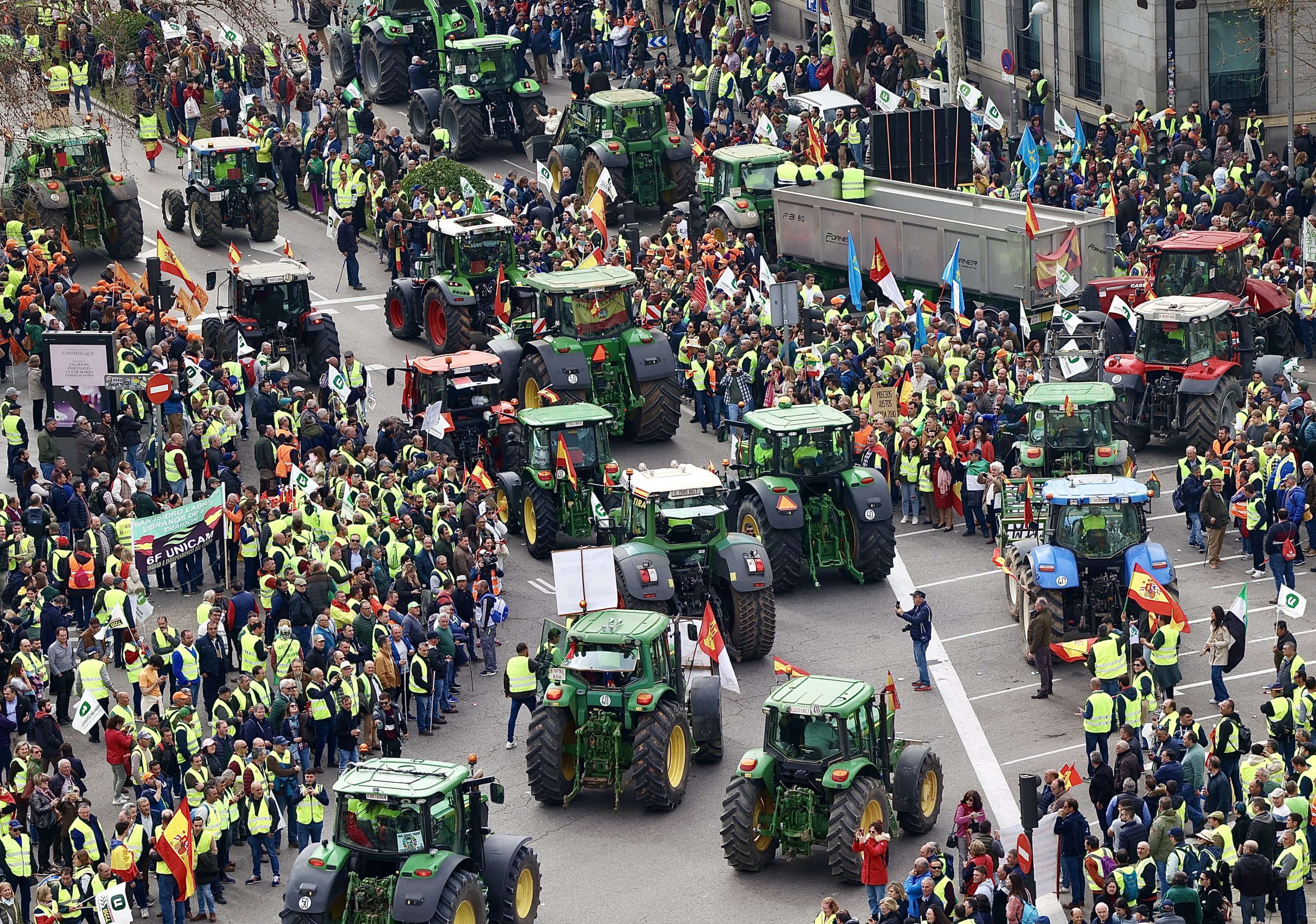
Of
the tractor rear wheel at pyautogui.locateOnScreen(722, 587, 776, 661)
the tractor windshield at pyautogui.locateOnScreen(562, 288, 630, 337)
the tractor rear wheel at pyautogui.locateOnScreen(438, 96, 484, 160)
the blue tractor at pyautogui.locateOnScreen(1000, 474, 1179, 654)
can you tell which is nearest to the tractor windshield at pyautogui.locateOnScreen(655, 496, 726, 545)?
the tractor rear wheel at pyautogui.locateOnScreen(722, 587, 776, 661)

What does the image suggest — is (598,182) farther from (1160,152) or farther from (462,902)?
(462,902)

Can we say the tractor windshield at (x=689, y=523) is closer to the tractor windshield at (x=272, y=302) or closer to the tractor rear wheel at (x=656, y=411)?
the tractor rear wheel at (x=656, y=411)

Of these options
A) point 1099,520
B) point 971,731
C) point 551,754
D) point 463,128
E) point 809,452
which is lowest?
point 971,731

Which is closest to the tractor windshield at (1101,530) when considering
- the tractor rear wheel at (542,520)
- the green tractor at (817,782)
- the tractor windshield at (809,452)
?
the tractor windshield at (809,452)

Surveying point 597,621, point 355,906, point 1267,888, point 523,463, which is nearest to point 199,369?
point 523,463

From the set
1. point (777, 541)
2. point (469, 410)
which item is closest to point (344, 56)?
point (469, 410)

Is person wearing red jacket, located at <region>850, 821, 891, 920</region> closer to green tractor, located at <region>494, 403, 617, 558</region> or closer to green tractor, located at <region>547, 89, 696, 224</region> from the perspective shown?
green tractor, located at <region>494, 403, 617, 558</region>
